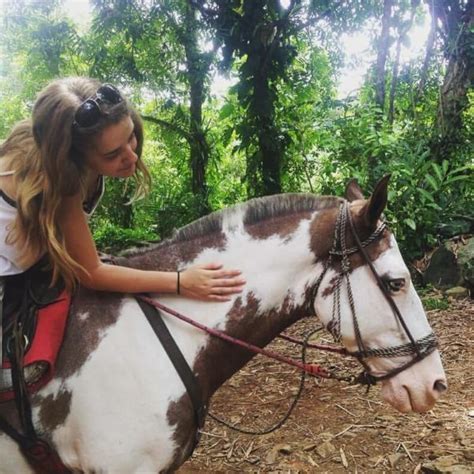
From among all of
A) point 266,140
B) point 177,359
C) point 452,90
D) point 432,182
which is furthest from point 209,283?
point 452,90

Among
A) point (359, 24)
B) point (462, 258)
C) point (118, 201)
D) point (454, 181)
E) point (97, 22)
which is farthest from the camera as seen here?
point (118, 201)

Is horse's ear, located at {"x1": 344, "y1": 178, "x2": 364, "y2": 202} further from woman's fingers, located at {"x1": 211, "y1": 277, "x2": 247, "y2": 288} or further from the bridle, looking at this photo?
woman's fingers, located at {"x1": 211, "y1": 277, "x2": 247, "y2": 288}

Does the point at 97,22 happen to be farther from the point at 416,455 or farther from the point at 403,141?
the point at 416,455

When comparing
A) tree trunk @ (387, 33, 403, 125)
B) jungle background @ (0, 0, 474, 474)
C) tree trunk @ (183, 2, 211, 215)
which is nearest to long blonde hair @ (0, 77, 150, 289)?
jungle background @ (0, 0, 474, 474)

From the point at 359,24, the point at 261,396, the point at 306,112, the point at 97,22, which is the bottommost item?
the point at 261,396

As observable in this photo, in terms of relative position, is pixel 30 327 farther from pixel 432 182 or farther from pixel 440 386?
pixel 432 182

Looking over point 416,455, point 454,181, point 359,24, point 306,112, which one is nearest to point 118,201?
point 306,112

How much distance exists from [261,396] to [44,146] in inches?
128

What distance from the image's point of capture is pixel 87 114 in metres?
1.76

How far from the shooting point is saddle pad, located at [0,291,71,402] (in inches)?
67.9

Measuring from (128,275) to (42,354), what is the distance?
408mm

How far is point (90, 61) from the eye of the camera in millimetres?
10070

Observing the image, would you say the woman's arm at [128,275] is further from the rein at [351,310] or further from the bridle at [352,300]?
the bridle at [352,300]

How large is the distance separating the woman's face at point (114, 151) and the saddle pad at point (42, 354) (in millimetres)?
566
